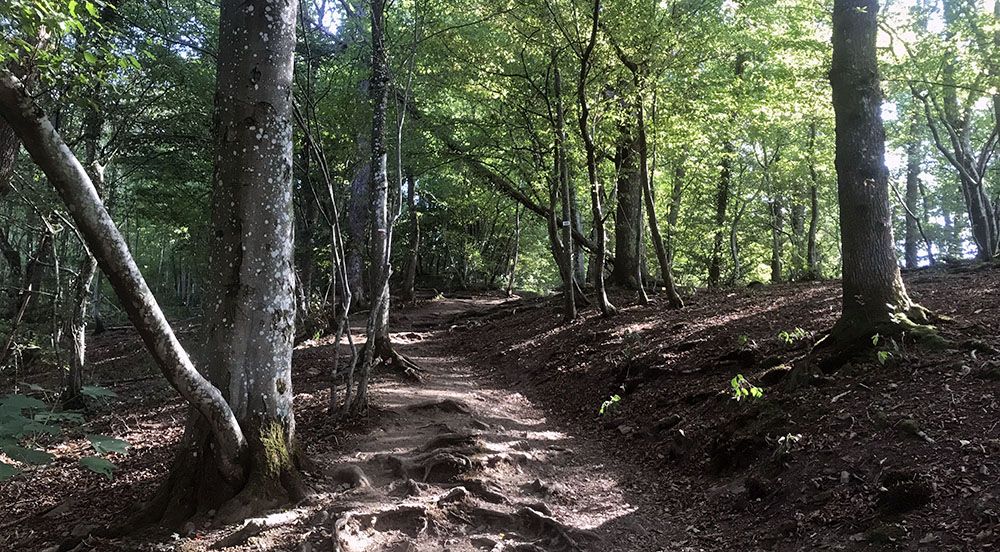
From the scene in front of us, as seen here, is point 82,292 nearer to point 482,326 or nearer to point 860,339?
point 482,326

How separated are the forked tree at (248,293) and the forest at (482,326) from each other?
0.02 m

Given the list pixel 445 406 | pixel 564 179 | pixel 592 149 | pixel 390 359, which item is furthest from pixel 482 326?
pixel 445 406

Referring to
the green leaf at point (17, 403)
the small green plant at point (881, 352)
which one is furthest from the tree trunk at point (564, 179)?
the green leaf at point (17, 403)

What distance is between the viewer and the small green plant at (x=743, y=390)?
5754 millimetres

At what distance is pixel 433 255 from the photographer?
28219 millimetres

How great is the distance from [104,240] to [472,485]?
3.44 meters

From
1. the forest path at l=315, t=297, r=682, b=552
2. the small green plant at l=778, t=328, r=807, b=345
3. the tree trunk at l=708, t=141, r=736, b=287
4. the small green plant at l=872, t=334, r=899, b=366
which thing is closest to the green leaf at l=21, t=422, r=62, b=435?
the forest path at l=315, t=297, r=682, b=552

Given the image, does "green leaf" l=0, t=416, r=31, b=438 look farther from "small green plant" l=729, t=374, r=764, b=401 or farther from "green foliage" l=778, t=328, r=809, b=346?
"green foliage" l=778, t=328, r=809, b=346

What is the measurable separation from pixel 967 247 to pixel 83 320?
4103 centimetres

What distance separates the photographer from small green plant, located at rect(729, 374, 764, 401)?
575 centimetres

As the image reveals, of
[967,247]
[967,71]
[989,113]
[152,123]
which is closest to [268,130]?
[152,123]

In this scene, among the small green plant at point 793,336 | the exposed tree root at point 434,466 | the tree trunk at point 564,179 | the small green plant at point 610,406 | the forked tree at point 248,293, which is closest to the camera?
the forked tree at point 248,293

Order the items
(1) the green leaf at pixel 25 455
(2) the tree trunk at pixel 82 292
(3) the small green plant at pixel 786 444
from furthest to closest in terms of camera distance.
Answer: (2) the tree trunk at pixel 82 292
(3) the small green plant at pixel 786 444
(1) the green leaf at pixel 25 455

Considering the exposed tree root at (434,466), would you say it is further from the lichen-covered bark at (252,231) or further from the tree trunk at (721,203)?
the tree trunk at (721,203)
